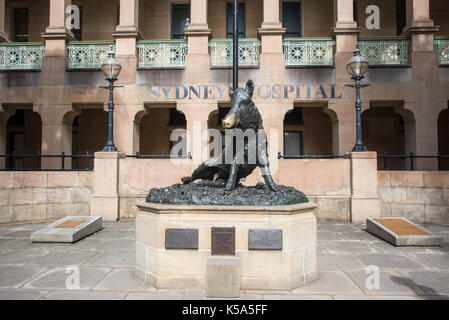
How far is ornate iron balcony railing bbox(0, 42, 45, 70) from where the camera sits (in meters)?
14.4

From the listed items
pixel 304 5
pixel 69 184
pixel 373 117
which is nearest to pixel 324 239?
pixel 69 184

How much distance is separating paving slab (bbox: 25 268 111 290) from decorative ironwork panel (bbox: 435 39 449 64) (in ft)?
49.8

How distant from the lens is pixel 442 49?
44.5ft

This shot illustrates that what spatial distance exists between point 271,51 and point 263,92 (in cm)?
183

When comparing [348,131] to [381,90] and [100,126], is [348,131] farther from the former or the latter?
[100,126]

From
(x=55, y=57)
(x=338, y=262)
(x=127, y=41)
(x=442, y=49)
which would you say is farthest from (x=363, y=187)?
(x=55, y=57)

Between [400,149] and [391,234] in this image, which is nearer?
[391,234]

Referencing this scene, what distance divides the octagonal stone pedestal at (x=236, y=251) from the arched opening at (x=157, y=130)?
1329cm

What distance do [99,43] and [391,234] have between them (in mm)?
13714

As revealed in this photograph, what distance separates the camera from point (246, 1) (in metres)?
17.7

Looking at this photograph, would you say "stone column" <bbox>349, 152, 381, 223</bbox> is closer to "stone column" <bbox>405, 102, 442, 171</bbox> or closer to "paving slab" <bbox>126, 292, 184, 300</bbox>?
"stone column" <bbox>405, 102, 442, 171</bbox>

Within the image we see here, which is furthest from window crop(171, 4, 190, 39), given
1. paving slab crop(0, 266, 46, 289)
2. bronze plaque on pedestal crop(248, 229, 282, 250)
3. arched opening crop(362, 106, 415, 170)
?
bronze plaque on pedestal crop(248, 229, 282, 250)

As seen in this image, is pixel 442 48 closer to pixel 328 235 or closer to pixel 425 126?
pixel 425 126

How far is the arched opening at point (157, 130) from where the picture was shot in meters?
17.9
